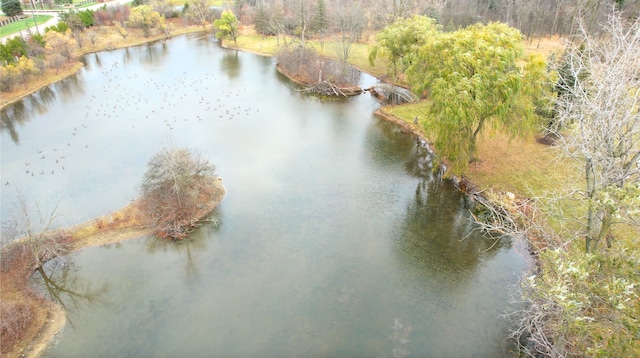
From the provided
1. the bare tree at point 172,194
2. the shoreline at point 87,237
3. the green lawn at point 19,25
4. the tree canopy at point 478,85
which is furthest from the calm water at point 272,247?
the green lawn at point 19,25

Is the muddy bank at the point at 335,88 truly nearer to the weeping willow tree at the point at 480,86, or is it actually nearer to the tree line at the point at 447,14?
the tree line at the point at 447,14

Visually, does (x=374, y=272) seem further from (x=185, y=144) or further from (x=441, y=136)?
(x=185, y=144)

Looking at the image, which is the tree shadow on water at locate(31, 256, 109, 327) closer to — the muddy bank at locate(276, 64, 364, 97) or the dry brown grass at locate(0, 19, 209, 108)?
the dry brown grass at locate(0, 19, 209, 108)

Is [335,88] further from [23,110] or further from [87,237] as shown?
Result: [23,110]

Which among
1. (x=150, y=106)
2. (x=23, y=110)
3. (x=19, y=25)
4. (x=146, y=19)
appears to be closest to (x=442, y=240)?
(x=150, y=106)

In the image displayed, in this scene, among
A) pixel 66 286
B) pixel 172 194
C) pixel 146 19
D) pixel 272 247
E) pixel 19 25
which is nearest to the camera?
pixel 66 286

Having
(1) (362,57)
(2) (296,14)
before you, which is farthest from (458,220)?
(2) (296,14)
